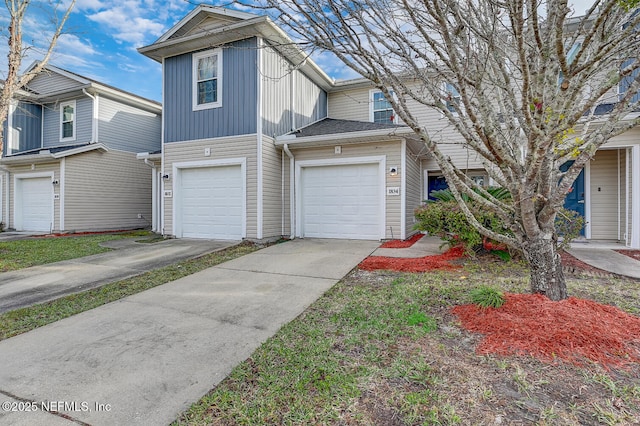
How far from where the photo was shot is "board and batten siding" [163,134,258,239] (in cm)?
812

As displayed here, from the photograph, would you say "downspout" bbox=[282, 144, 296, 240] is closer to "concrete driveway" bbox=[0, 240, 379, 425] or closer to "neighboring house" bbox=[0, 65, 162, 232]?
"concrete driveway" bbox=[0, 240, 379, 425]

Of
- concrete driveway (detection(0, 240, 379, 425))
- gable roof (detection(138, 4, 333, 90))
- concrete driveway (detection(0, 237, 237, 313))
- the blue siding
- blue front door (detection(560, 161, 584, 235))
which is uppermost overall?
gable roof (detection(138, 4, 333, 90))

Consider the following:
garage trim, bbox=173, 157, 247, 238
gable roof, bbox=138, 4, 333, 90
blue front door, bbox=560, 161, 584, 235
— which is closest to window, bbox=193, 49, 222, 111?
gable roof, bbox=138, 4, 333, 90

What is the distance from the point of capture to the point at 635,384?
2.01 m

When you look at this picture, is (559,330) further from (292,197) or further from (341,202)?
(292,197)

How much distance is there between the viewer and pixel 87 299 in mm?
4051

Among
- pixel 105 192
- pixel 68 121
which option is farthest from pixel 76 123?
pixel 105 192

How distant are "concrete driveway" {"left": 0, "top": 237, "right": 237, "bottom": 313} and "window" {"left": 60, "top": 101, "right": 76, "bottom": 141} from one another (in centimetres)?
715

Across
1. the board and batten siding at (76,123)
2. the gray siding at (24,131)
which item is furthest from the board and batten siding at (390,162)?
the gray siding at (24,131)

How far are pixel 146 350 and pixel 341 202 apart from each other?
252 inches

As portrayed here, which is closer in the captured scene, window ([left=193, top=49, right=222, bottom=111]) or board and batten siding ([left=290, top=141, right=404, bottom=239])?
board and batten siding ([left=290, top=141, right=404, bottom=239])

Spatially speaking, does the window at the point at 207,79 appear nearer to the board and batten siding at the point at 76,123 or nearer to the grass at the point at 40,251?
the grass at the point at 40,251

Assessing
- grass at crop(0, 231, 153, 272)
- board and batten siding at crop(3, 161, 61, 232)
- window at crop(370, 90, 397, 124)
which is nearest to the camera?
grass at crop(0, 231, 153, 272)

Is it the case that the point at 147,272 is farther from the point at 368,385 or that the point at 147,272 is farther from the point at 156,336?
the point at 368,385
